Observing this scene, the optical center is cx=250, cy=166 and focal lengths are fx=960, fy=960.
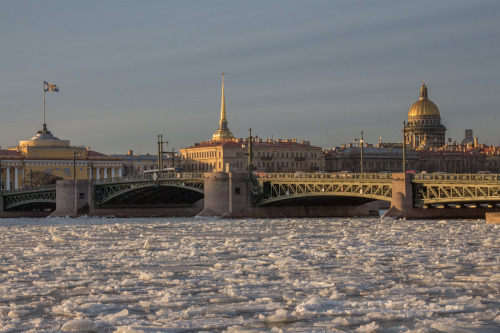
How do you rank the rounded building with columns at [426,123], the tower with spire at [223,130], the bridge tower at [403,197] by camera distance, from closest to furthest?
the bridge tower at [403,197] → the tower with spire at [223,130] → the rounded building with columns at [426,123]

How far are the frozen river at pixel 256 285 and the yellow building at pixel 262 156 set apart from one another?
87788 mm

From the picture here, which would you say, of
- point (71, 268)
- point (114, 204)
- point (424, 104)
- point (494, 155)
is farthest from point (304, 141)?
point (71, 268)

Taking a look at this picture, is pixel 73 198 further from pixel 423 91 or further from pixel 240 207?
pixel 423 91

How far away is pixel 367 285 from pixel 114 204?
1931 inches

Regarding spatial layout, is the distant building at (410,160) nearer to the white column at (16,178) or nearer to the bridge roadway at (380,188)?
the white column at (16,178)

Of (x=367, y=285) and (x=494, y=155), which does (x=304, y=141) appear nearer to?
(x=494, y=155)

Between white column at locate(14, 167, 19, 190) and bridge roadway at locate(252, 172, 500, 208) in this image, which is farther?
white column at locate(14, 167, 19, 190)

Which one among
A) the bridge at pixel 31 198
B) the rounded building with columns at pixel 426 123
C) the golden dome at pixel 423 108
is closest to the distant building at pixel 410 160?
the rounded building with columns at pixel 426 123

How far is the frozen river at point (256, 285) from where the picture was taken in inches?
608

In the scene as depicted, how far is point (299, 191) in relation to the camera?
2256 inches

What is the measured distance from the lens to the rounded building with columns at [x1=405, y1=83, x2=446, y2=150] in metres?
168

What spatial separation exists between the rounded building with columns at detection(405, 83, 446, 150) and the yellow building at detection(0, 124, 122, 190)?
6446 cm

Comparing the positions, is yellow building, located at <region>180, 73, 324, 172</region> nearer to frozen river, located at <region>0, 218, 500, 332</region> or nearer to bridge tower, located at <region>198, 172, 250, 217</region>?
bridge tower, located at <region>198, 172, 250, 217</region>

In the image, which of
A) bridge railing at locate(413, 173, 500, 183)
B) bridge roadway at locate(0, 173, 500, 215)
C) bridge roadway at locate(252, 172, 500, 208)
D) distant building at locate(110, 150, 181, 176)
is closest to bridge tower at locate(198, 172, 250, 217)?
bridge roadway at locate(0, 173, 500, 215)
